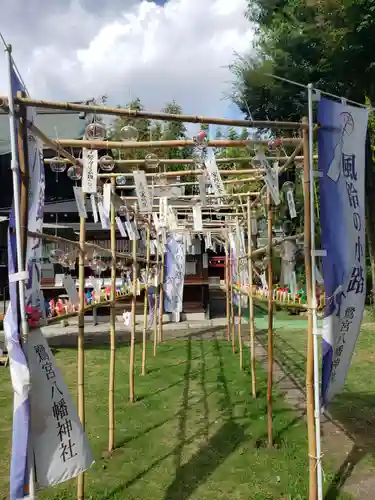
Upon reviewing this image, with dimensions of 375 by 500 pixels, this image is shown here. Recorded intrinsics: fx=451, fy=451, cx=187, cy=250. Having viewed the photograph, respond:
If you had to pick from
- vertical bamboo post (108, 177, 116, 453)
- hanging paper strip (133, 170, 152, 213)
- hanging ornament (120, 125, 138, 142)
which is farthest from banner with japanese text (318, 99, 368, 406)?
vertical bamboo post (108, 177, 116, 453)

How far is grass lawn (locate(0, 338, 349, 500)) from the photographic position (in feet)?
14.1

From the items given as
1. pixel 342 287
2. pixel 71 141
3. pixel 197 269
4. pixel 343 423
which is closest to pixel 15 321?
pixel 71 141

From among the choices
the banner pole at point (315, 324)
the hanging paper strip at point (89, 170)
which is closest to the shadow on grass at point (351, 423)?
the banner pole at point (315, 324)

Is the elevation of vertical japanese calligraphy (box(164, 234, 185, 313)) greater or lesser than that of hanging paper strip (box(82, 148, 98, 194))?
lesser

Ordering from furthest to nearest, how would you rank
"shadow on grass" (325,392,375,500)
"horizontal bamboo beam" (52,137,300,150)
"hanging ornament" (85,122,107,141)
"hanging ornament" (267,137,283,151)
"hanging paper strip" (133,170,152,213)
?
"hanging paper strip" (133,170,152,213) < "shadow on grass" (325,392,375,500) < "hanging ornament" (267,137,283,151) < "horizontal bamboo beam" (52,137,300,150) < "hanging ornament" (85,122,107,141)

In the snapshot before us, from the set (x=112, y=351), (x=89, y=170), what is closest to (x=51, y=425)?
(x=89, y=170)

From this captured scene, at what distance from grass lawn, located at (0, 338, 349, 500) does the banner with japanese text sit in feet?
4.28

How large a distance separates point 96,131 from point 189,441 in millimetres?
3808

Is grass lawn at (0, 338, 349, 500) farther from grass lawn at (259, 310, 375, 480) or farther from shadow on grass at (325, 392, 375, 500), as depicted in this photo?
grass lawn at (259, 310, 375, 480)

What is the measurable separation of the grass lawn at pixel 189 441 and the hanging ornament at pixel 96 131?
328cm

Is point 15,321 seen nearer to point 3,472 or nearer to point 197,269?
point 3,472

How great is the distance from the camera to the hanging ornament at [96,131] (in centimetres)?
384

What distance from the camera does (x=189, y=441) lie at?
18.0 feet

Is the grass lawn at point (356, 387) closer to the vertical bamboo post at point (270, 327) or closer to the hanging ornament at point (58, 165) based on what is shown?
the vertical bamboo post at point (270, 327)
